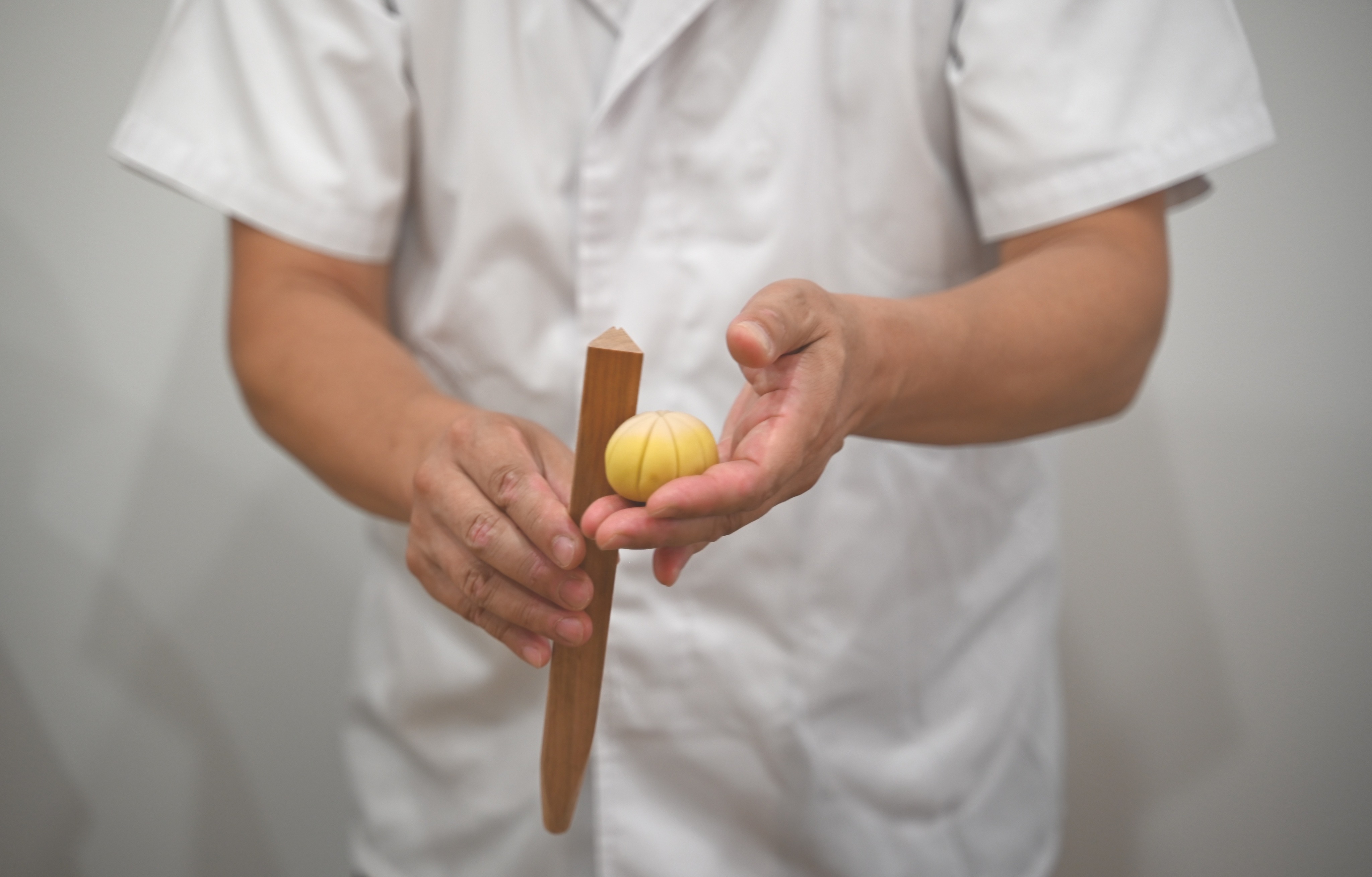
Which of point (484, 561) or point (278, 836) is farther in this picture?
point (278, 836)

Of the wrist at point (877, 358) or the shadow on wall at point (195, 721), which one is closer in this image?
the wrist at point (877, 358)

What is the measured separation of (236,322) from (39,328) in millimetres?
520

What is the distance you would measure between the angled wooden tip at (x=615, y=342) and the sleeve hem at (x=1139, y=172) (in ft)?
1.28

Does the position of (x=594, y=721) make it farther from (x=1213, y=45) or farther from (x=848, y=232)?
(x=1213, y=45)

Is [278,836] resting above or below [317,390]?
below

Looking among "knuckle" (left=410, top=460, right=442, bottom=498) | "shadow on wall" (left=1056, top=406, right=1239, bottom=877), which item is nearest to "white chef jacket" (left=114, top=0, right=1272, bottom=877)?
"knuckle" (left=410, top=460, right=442, bottom=498)

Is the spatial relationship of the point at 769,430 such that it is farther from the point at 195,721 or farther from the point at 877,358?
the point at 195,721

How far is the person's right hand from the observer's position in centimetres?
44

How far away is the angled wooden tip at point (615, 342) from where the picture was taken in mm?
418

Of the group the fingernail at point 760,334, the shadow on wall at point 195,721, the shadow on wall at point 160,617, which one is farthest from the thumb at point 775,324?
the shadow on wall at point 195,721

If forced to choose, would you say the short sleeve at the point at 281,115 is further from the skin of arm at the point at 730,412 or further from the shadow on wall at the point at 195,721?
the shadow on wall at the point at 195,721

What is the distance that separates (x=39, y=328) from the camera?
1.03 metres

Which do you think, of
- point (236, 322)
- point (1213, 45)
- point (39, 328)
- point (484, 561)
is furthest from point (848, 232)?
point (39, 328)

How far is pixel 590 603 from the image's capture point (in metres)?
0.48
